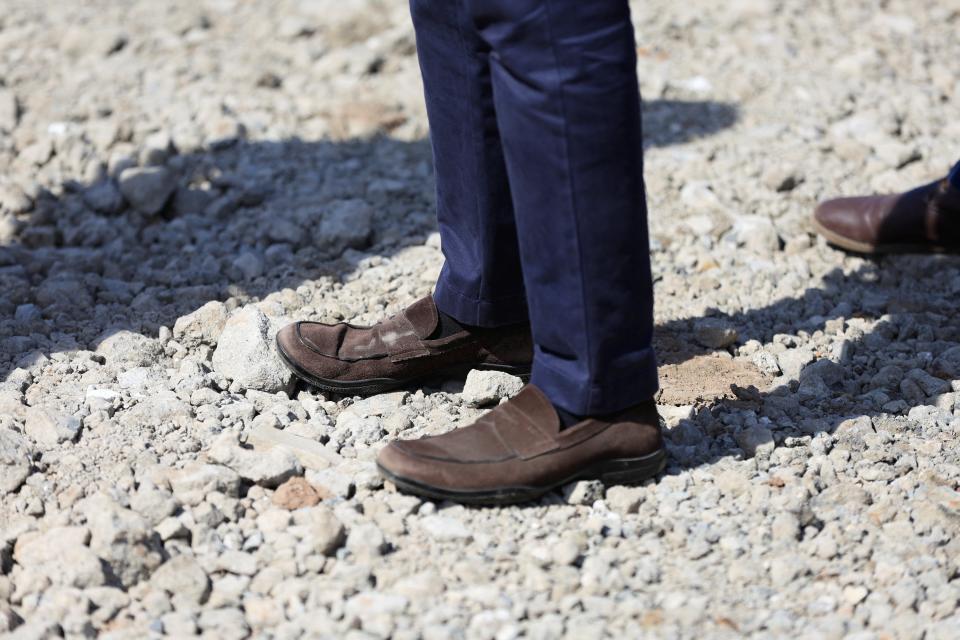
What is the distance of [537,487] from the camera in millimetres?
2166

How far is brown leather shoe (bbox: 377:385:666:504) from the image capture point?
214cm

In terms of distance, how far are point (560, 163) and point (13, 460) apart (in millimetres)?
1259

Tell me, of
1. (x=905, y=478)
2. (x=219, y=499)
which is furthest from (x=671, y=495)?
(x=219, y=499)

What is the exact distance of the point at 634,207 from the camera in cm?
199

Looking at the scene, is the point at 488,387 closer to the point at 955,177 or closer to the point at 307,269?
the point at 307,269

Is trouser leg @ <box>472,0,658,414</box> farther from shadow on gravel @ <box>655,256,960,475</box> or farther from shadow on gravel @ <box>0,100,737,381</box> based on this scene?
shadow on gravel @ <box>0,100,737,381</box>

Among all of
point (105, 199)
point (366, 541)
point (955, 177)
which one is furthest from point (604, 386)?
point (105, 199)

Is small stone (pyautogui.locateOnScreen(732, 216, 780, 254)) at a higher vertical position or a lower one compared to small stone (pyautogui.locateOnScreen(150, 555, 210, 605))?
lower

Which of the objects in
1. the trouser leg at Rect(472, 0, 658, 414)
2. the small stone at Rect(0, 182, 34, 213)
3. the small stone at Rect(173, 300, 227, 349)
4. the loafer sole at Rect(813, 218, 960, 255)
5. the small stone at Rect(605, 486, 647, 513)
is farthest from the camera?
the small stone at Rect(0, 182, 34, 213)

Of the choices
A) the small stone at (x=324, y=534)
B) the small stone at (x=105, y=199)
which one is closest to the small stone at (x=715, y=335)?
the small stone at (x=324, y=534)

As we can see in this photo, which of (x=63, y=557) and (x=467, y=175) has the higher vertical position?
(x=467, y=175)

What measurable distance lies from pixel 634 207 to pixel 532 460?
1.70 feet

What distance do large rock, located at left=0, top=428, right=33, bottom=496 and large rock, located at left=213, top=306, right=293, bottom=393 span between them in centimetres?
50

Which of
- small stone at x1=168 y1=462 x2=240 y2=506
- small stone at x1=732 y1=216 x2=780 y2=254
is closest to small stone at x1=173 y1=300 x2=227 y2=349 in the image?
small stone at x1=168 y1=462 x2=240 y2=506
